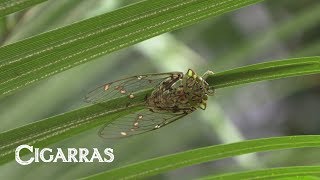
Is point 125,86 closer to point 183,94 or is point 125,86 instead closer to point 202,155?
point 183,94

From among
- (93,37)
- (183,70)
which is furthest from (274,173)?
(183,70)

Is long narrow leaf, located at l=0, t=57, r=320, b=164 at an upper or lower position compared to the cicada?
lower

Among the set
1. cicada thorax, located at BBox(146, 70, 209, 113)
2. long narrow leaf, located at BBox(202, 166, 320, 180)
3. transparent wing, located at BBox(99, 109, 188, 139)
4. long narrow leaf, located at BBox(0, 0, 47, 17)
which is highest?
cicada thorax, located at BBox(146, 70, 209, 113)

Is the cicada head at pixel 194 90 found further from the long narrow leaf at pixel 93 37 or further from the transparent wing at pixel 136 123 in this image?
the long narrow leaf at pixel 93 37

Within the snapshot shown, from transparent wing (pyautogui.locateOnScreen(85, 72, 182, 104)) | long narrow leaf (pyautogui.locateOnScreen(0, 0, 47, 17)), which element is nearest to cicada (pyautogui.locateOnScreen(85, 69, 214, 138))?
transparent wing (pyautogui.locateOnScreen(85, 72, 182, 104))

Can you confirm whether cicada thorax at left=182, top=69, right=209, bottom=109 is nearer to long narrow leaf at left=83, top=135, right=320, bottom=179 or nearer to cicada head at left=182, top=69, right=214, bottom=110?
cicada head at left=182, top=69, right=214, bottom=110

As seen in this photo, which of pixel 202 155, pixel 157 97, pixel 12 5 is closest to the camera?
pixel 12 5

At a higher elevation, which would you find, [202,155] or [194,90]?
[194,90]

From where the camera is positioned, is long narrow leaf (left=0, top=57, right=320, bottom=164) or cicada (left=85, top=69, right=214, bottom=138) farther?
cicada (left=85, top=69, right=214, bottom=138)
